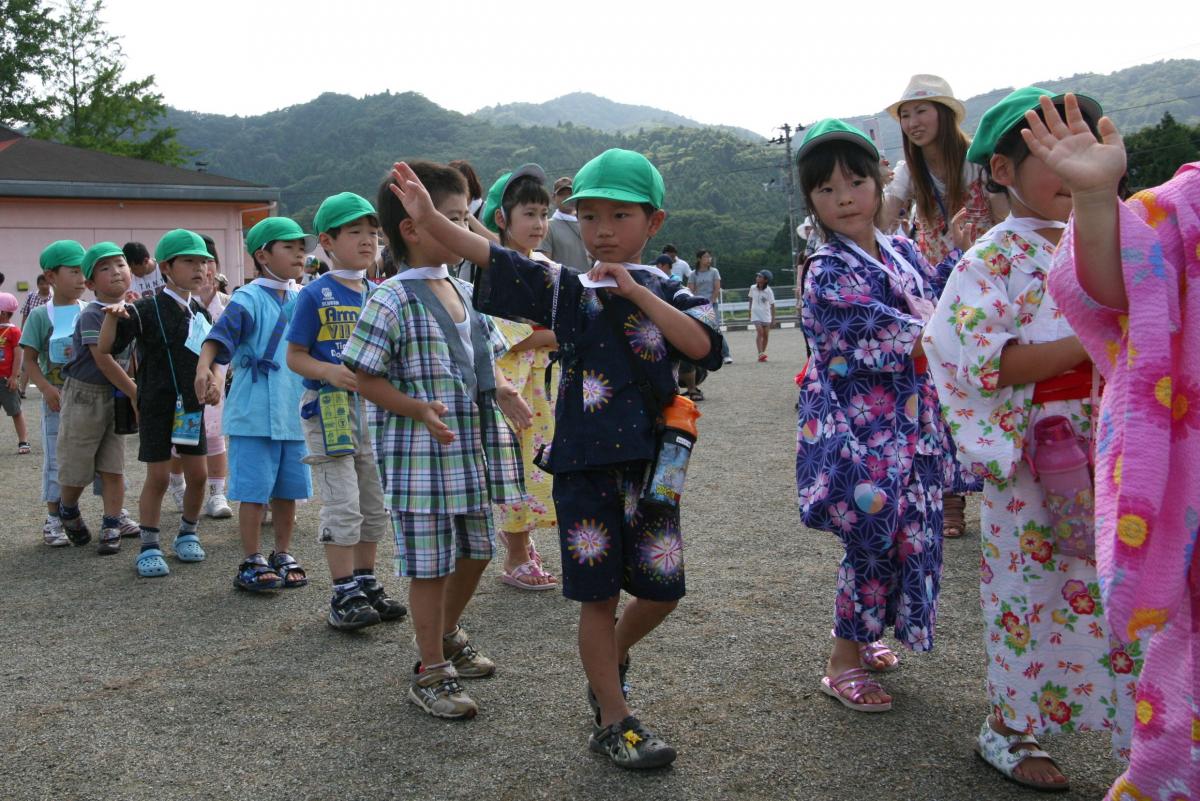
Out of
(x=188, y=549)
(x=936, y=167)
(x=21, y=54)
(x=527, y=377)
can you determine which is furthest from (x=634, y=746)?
(x=21, y=54)

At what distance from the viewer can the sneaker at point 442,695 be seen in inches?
129

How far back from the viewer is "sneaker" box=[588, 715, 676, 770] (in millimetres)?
2824

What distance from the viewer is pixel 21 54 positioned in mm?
34656

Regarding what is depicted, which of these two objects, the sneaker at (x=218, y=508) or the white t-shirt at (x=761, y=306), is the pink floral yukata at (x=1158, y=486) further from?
the white t-shirt at (x=761, y=306)

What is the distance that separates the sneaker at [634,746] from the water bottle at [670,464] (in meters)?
0.64

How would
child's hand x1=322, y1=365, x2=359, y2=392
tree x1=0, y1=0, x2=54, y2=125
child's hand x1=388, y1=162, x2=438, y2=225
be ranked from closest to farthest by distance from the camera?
child's hand x1=388, y1=162, x2=438, y2=225 → child's hand x1=322, y1=365, x2=359, y2=392 → tree x1=0, y1=0, x2=54, y2=125

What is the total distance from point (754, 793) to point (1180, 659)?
1235mm

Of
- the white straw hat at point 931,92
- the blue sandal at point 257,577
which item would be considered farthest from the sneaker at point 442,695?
the white straw hat at point 931,92

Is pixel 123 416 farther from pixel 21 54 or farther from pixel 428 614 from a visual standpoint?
pixel 21 54

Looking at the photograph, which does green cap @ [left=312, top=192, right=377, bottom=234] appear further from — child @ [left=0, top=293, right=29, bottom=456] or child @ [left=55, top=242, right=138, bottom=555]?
child @ [left=0, top=293, right=29, bottom=456]

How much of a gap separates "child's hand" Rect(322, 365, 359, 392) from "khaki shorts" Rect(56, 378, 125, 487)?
2.88 metres

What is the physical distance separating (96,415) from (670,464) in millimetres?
4727

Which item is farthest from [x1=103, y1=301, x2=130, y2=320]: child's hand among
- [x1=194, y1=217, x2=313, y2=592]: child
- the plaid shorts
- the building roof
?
the building roof

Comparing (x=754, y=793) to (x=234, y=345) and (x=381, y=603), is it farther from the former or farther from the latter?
(x=234, y=345)
